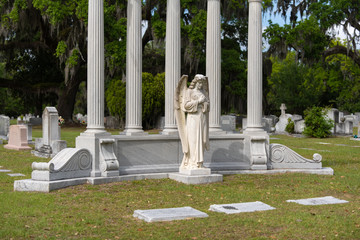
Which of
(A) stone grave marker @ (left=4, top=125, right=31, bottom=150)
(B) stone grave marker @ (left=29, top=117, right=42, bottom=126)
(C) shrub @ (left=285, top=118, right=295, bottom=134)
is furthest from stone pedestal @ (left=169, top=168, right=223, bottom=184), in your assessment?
(B) stone grave marker @ (left=29, top=117, right=42, bottom=126)

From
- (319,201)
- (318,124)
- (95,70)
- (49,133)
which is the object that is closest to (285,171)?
(319,201)

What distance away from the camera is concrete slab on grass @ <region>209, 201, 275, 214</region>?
23.6 ft

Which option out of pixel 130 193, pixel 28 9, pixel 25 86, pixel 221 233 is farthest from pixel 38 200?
pixel 25 86

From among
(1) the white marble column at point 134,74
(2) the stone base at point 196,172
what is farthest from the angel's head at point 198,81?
(2) the stone base at point 196,172

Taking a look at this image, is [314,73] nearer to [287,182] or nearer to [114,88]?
[114,88]

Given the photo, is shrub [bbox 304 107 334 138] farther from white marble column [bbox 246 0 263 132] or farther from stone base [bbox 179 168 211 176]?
stone base [bbox 179 168 211 176]

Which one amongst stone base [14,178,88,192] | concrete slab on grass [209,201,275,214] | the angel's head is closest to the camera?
concrete slab on grass [209,201,275,214]

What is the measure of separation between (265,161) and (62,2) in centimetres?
2165

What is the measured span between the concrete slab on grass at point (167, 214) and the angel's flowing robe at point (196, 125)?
3.15 m

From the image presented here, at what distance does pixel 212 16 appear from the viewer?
12.3m

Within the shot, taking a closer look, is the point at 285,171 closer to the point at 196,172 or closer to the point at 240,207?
the point at 196,172

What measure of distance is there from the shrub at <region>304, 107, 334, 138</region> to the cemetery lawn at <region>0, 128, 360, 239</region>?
16555 millimetres

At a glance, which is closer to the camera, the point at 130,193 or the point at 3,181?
the point at 130,193

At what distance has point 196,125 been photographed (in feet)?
33.3
